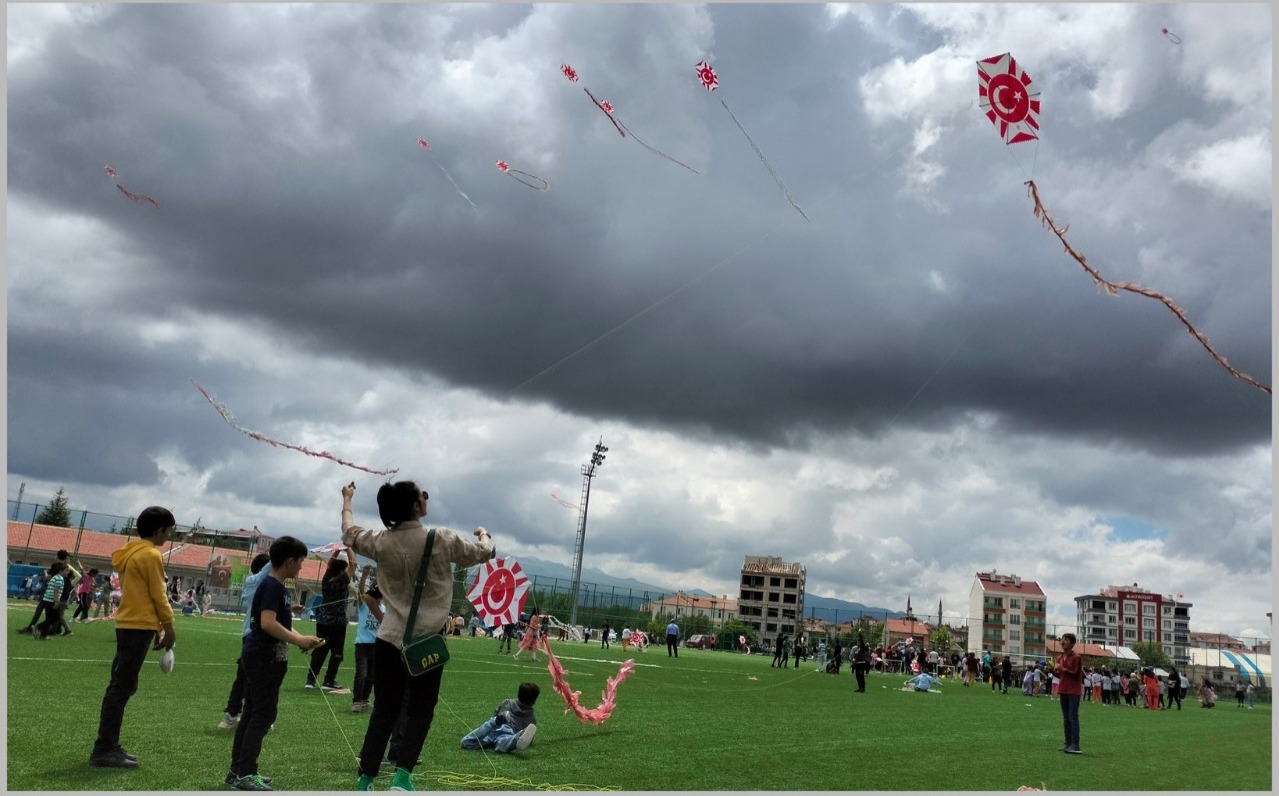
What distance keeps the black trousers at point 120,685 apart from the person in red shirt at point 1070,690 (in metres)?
9.90

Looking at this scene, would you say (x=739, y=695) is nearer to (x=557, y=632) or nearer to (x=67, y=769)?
(x=67, y=769)

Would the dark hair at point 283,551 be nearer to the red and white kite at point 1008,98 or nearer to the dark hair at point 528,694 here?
the dark hair at point 528,694

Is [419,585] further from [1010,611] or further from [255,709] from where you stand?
[1010,611]


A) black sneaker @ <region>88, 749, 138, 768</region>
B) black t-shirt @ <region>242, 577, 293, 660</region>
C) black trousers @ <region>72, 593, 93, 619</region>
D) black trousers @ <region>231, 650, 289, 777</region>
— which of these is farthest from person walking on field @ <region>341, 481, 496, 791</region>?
black trousers @ <region>72, 593, 93, 619</region>

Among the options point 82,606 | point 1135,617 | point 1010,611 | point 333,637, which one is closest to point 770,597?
point 1010,611

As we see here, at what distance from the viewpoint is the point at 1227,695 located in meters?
55.9

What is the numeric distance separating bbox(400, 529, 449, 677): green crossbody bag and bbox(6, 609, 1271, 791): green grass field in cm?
159

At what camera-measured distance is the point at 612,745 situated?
27.8ft

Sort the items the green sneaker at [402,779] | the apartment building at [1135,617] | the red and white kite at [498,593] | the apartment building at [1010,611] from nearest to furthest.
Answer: the green sneaker at [402,779], the red and white kite at [498,593], the apartment building at [1010,611], the apartment building at [1135,617]

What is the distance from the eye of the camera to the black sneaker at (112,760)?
5.66 meters

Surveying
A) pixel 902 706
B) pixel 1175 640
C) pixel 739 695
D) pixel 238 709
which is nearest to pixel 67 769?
pixel 238 709

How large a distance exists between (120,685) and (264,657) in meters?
1.03

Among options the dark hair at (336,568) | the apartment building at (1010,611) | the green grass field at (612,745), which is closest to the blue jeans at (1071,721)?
the green grass field at (612,745)

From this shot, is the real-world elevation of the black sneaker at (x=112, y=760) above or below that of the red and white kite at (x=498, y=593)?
below
